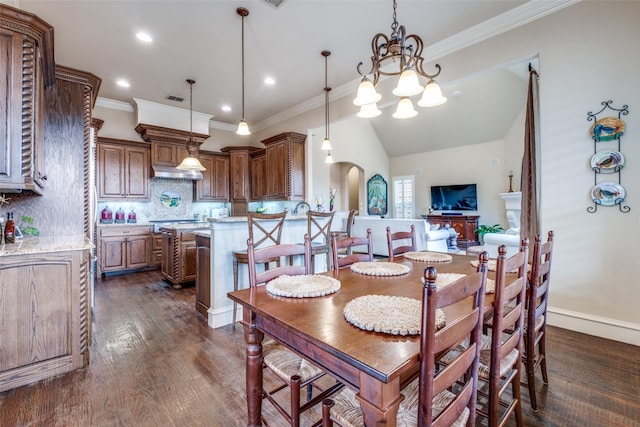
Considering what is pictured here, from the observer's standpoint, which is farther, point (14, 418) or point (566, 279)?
point (566, 279)

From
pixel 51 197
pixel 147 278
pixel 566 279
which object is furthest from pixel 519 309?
pixel 147 278

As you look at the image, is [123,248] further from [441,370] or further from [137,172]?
[441,370]

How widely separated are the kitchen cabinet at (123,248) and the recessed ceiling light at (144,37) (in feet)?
10.4

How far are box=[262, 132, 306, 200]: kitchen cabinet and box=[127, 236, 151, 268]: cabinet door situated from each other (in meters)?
2.52

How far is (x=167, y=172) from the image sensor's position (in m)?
5.73

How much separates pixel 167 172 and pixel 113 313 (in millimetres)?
3061

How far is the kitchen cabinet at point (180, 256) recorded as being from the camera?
14.5ft

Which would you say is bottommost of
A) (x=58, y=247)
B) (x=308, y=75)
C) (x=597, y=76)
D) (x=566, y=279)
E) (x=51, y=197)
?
(x=566, y=279)

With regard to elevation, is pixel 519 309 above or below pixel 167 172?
below

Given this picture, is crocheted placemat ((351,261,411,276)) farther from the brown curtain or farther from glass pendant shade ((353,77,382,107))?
the brown curtain

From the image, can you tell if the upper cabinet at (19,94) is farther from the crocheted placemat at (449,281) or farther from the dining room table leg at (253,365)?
the crocheted placemat at (449,281)

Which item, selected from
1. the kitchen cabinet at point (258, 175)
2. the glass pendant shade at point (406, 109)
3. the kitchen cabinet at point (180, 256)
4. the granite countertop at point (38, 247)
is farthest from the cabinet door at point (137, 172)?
the glass pendant shade at point (406, 109)

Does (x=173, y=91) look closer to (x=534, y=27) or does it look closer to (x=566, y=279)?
(x=534, y=27)

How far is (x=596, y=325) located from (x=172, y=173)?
6500mm
